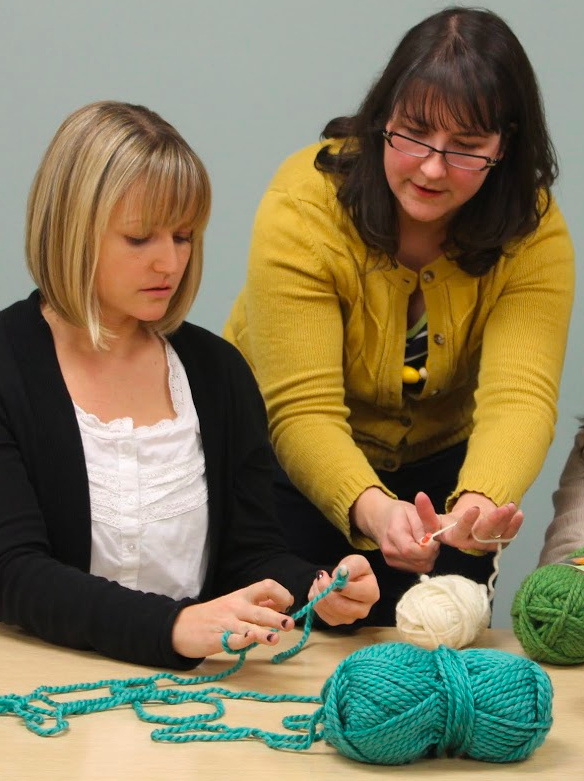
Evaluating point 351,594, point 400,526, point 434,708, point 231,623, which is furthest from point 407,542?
point 434,708

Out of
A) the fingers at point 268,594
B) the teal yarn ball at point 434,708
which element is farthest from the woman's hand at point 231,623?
the teal yarn ball at point 434,708

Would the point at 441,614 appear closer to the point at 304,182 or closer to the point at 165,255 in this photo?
the point at 165,255

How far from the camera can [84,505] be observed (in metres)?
1.32

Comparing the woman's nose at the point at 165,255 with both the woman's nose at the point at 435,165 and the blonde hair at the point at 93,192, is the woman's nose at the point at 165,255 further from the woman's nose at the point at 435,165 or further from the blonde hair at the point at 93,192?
the woman's nose at the point at 435,165

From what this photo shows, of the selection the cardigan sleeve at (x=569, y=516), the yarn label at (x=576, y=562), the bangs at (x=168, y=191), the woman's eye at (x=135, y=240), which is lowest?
the cardigan sleeve at (x=569, y=516)

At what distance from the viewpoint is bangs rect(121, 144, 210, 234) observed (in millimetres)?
1308

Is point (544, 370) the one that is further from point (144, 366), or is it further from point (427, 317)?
point (144, 366)

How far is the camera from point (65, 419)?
132 cm

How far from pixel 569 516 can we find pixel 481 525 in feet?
0.82

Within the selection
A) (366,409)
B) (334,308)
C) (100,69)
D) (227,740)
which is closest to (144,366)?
(334,308)

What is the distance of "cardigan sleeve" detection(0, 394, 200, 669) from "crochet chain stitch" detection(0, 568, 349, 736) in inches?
1.7

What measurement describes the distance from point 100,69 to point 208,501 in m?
1.18

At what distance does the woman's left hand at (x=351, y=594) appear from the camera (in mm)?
1279

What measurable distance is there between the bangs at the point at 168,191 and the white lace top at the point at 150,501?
22 cm
